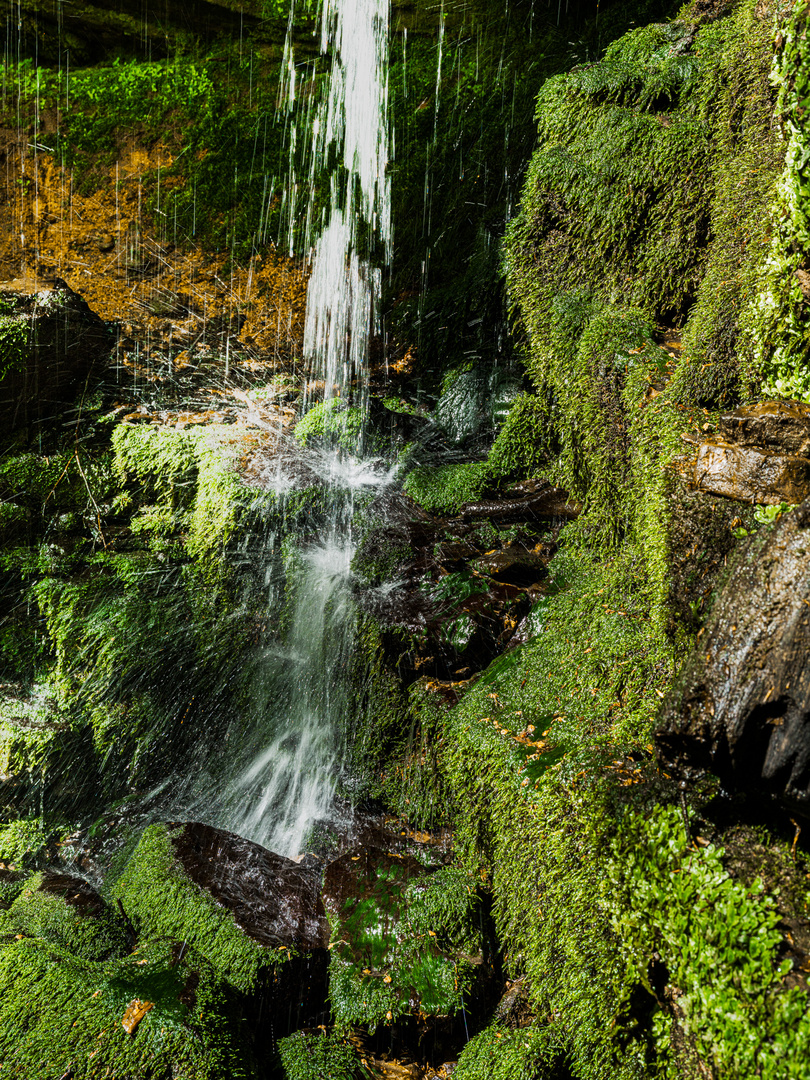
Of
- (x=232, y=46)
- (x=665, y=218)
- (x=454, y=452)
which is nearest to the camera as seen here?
(x=665, y=218)

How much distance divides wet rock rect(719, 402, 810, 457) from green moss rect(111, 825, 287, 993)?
8.84 ft

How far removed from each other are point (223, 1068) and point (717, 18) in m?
5.80

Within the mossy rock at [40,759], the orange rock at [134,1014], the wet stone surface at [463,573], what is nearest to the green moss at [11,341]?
the mossy rock at [40,759]

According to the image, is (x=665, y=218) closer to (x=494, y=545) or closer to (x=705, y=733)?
(x=494, y=545)

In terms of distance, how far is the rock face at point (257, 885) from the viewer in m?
2.81

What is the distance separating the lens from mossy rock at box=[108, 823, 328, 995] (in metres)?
2.65

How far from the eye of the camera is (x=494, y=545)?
4152mm

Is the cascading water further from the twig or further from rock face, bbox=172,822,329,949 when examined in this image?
the twig

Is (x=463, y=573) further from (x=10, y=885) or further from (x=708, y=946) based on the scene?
(x=10, y=885)

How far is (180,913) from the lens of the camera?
9.40 ft

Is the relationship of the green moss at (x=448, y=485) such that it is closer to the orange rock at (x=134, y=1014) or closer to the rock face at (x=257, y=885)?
the rock face at (x=257, y=885)

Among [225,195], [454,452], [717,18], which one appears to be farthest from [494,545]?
[225,195]

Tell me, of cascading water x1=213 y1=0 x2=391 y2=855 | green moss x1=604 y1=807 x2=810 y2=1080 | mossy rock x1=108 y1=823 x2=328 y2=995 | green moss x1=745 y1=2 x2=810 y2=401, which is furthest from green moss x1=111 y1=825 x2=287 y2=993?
green moss x1=745 y1=2 x2=810 y2=401

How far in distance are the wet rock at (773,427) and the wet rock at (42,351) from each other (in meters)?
5.22
